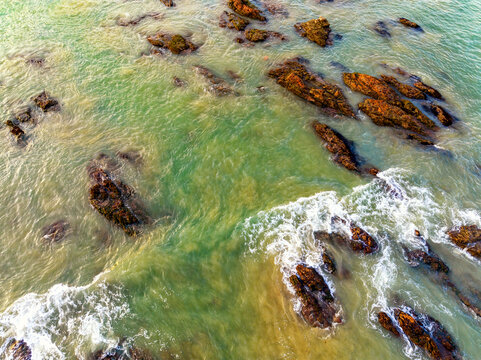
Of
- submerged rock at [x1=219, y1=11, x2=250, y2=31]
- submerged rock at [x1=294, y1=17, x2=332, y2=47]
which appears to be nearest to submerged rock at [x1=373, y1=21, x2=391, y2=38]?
submerged rock at [x1=294, y1=17, x2=332, y2=47]

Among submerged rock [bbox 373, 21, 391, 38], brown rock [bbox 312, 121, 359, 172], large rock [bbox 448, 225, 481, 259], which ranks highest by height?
submerged rock [bbox 373, 21, 391, 38]

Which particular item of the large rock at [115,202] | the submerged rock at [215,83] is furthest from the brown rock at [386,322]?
the submerged rock at [215,83]

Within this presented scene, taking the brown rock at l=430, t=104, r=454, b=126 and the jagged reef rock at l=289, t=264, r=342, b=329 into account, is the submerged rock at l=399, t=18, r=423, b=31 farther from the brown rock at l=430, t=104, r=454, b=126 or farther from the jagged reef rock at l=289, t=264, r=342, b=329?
the jagged reef rock at l=289, t=264, r=342, b=329

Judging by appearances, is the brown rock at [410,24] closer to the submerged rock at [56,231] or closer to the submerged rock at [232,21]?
the submerged rock at [232,21]

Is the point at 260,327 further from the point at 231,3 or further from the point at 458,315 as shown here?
the point at 231,3

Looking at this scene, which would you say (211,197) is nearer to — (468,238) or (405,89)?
(468,238)

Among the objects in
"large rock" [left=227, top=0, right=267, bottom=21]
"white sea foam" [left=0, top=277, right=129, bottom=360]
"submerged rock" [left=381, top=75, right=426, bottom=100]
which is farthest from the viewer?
"large rock" [left=227, top=0, right=267, bottom=21]
